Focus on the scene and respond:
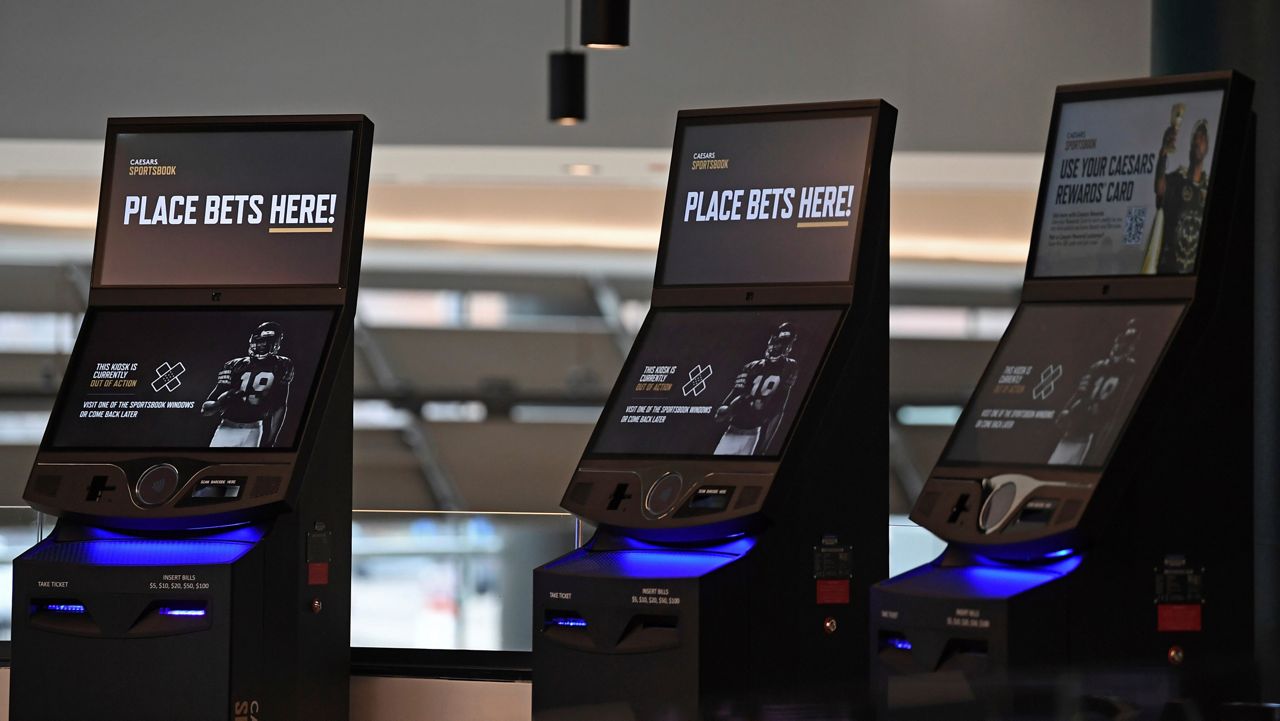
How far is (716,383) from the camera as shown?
409 cm

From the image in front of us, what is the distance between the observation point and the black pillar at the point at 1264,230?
4.57 meters

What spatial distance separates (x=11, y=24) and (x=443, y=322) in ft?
11.4

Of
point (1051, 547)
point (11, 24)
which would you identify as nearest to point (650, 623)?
point (1051, 547)

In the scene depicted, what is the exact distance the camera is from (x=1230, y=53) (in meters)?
4.73

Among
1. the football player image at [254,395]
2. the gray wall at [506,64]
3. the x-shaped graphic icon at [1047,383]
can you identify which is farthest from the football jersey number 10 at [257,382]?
the gray wall at [506,64]

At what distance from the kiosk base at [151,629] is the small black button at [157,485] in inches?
4.5

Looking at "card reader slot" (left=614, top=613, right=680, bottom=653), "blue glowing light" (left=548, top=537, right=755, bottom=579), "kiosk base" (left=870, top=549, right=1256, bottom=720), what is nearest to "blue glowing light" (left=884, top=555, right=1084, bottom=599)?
"kiosk base" (left=870, top=549, right=1256, bottom=720)

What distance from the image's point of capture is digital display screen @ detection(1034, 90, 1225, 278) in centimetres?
381

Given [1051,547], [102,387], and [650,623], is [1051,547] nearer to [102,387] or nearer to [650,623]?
[650,623]

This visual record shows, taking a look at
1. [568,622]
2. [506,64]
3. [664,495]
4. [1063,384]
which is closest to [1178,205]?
[1063,384]

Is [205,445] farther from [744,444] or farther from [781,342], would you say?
[781,342]

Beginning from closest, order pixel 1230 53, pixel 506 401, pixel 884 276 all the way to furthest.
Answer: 1. pixel 884 276
2. pixel 1230 53
3. pixel 506 401

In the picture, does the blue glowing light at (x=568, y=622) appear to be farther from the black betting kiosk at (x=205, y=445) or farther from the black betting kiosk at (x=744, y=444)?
the black betting kiosk at (x=205, y=445)

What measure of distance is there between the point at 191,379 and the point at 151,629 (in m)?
0.63
